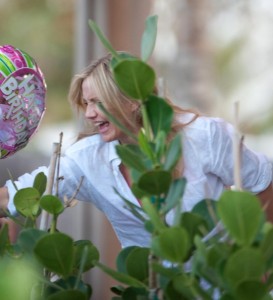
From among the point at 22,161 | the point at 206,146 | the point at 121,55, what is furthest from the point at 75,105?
the point at 22,161

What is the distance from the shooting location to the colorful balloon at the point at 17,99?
208 centimetres

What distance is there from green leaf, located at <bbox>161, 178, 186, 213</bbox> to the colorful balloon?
2.89 feet

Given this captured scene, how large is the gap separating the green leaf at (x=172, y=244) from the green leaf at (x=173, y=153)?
0.35 feet

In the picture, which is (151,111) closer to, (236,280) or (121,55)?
(121,55)

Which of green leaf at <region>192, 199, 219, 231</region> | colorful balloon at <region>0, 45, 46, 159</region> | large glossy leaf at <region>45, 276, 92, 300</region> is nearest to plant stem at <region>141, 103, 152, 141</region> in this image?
green leaf at <region>192, 199, 219, 231</region>

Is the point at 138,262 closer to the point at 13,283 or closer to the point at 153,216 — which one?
the point at 153,216

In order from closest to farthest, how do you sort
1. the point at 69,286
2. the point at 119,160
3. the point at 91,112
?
the point at 69,286 → the point at 91,112 → the point at 119,160

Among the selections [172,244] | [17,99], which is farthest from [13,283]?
[17,99]

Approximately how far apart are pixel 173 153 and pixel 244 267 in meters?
0.19

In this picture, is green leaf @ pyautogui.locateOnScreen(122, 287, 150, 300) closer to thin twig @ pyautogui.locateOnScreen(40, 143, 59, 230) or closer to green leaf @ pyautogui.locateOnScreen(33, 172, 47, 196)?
thin twig @ pyautogui.locateOnScreen(40, 143, 59, 230)

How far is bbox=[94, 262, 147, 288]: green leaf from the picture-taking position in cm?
123

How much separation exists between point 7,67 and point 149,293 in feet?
3.04

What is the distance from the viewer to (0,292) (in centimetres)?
99

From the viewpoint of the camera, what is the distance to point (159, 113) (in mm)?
1292
